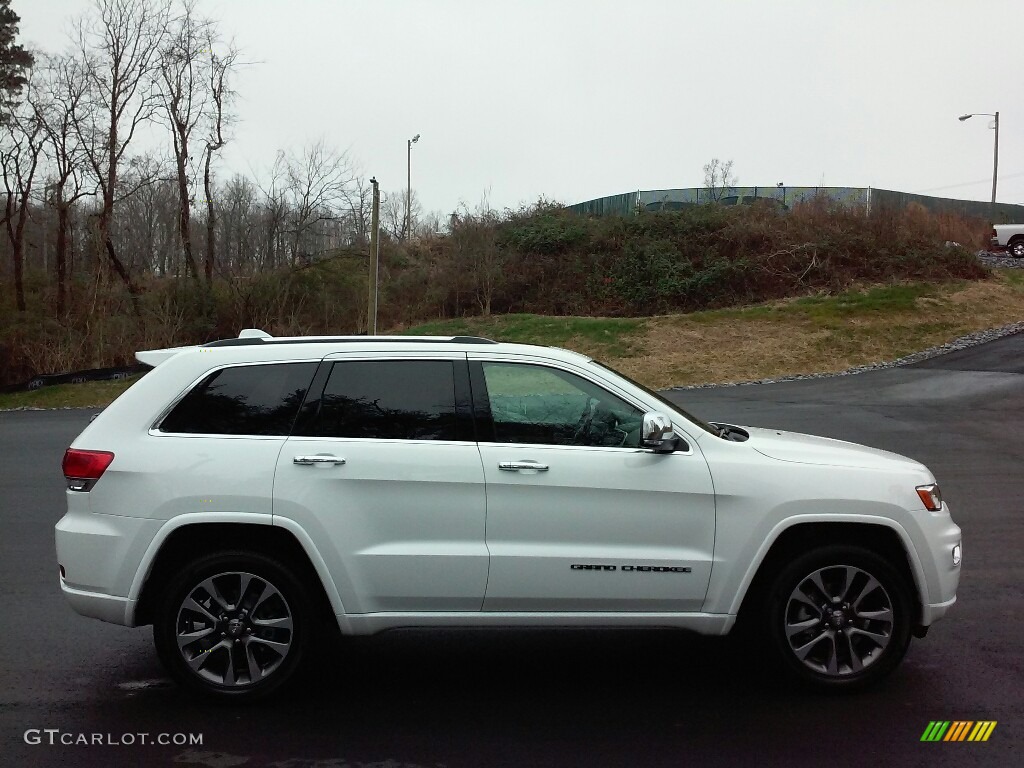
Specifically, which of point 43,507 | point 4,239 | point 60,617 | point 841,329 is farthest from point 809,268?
point 4,239

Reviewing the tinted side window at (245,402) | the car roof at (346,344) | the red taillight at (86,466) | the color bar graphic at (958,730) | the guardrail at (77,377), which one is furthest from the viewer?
the guardrail at (77,377)

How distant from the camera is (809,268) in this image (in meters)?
32.2

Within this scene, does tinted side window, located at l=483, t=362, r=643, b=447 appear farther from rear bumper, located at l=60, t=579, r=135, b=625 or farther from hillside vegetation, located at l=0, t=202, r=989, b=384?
hillside vegetation, located at l=0, t=202, r=989, b=384

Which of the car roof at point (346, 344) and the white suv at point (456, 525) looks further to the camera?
the car roof at point (346, 344)

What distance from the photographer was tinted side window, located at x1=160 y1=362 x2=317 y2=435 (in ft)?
15.1

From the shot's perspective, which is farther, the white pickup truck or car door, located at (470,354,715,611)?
the white pickup truck

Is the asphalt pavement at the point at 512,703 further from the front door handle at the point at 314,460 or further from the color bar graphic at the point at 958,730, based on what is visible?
the front door handle at the point at 314,460

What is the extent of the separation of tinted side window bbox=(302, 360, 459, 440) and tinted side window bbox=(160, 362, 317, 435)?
148mm

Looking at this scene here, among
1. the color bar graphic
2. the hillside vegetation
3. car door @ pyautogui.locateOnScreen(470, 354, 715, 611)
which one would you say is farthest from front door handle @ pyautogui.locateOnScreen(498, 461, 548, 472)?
the hillside vegetation

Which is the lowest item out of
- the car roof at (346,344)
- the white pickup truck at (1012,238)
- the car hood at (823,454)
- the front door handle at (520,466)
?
the front door handle at (520,466)

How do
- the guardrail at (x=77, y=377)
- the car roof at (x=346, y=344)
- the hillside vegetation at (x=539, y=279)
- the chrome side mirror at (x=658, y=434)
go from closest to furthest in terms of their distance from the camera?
1. the chrome side mirror at (x=658, y=434)
2. the car roof at (x=346, y=344)
3. the guardrail at (x=77, y=377)
4. the hillside vegetation at (x=539, y=279)

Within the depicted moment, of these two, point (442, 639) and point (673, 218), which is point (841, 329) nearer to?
point (673, 218)

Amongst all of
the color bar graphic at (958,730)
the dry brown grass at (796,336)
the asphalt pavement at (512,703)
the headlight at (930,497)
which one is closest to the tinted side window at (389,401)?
the asphalt pavement at (512,703)

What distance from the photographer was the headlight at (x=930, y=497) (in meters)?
4.65
